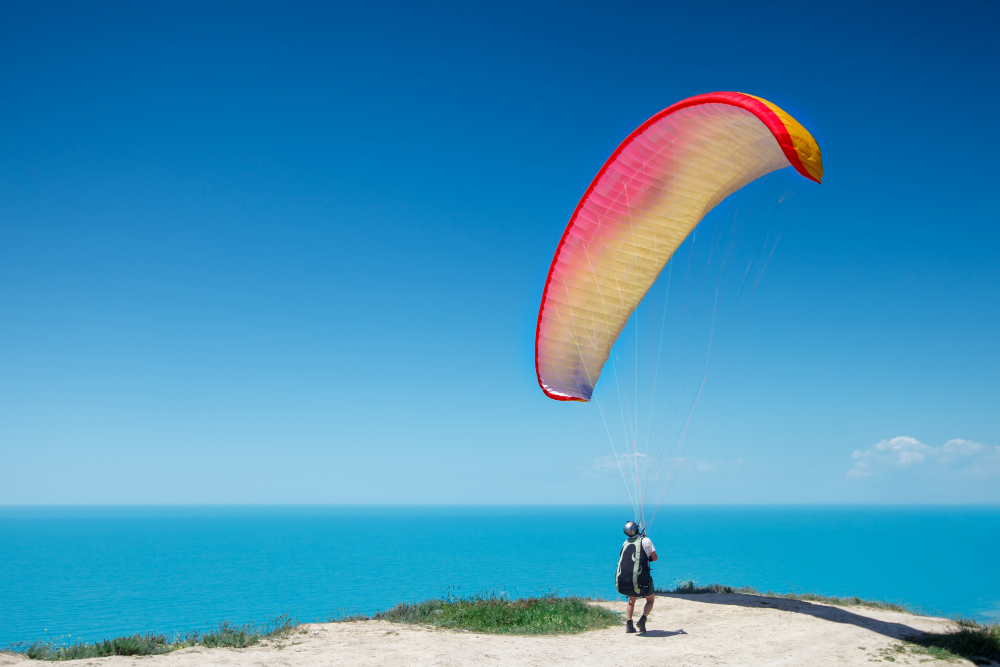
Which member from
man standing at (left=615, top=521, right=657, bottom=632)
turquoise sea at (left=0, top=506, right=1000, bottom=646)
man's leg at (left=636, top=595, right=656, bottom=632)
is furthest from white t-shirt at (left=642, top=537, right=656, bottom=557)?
turquoise sea at (left=0, top=506, right=1000, bottom=646)

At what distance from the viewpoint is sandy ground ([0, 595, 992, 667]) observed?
24.4 ft

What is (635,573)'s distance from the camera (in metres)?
9.32

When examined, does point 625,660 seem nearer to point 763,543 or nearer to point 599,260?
point 599,260

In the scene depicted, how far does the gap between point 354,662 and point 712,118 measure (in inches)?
350

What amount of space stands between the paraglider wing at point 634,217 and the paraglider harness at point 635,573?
11.3 ft

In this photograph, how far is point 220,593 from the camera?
141ft

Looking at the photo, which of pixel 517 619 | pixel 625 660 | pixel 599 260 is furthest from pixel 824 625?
pixel 599 260

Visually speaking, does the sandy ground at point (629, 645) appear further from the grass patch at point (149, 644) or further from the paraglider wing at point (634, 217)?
the paraglider wing at point (634, 217)

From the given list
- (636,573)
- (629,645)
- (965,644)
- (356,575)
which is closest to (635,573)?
(636,573)

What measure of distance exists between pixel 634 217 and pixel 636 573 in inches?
232

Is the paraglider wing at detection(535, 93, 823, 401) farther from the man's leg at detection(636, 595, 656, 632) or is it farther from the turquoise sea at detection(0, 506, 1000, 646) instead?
the turquoise sea at detection(0, 506, 1000, 646)

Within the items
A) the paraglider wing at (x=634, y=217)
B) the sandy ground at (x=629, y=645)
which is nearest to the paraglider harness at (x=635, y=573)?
the sandy ground at (x=629, y=645)

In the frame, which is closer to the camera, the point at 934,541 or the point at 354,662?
the point at 354,662

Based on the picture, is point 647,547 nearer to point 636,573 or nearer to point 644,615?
point 636,573
